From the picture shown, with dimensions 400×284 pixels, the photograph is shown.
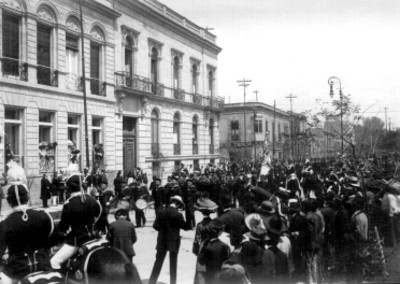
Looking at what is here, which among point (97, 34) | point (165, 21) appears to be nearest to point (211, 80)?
point (165, 21)

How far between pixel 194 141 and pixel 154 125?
22.7 ft

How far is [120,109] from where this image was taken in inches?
989

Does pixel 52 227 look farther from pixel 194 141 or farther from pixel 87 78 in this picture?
pixel 194 141

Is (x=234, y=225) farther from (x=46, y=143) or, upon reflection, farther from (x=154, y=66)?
(x=154, y=66)

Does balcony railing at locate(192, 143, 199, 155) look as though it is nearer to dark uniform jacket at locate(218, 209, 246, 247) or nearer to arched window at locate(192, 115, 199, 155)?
arched window at locate(192, 115, 199, 155)

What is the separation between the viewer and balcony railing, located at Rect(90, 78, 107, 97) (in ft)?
74.7

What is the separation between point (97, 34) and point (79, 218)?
64.4 ft

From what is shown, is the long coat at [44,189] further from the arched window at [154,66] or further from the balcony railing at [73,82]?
the arched window at [154,66]

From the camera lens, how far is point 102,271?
408cm

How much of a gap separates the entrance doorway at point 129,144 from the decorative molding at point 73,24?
6542mm

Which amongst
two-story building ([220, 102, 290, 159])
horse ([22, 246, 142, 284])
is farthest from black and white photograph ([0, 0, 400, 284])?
two-story building ([220, 102, 290, 159])

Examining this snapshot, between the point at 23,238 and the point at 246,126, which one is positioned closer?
the point at 23,238

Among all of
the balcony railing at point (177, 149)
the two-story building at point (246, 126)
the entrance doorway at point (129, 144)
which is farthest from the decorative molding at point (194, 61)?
the two-story building at point (246, 126)

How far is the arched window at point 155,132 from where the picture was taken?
29562 mm
